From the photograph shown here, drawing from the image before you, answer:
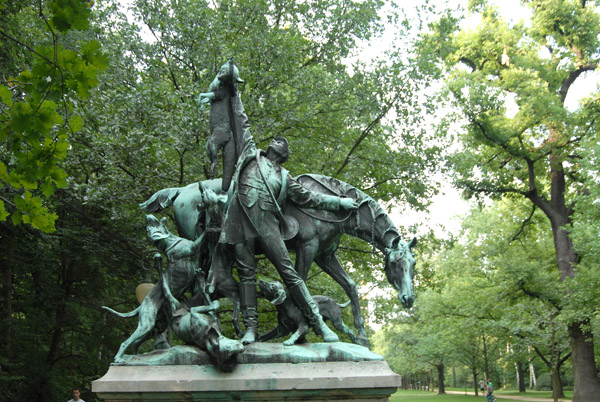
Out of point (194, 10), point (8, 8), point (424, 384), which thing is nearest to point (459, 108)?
point (194, 10)

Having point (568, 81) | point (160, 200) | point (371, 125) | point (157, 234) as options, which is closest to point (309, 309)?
point (157, 234)

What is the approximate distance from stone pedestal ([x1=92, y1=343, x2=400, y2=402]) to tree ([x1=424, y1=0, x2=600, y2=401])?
17.9 m

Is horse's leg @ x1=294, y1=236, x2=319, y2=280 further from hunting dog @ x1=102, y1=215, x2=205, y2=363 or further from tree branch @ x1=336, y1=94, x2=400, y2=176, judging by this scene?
tree branch @ x1=336, y1=94, x2=400, y2=176

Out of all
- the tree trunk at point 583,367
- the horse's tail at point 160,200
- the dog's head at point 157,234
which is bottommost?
the tree trunk at point 583,367

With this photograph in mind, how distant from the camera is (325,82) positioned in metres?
14.8

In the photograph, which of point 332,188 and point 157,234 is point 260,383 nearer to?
point 157,234

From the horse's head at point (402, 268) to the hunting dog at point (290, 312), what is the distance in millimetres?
617

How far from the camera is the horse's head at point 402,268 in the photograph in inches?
228

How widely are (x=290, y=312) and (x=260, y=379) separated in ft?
3.06

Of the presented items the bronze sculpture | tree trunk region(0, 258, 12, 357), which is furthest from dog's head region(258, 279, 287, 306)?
tree trunk region(0, 258, 12, 357)

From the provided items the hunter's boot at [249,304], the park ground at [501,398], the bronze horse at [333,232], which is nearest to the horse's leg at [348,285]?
the bronze horse at [333,232]

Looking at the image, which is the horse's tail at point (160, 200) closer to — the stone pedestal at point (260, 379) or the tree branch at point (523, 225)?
the stone pedestal at point (260, 379)

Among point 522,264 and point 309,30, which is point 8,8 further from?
point 522,264

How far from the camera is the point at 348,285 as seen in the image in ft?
20.1
